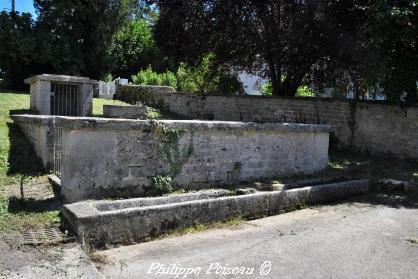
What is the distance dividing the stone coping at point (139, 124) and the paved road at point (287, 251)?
6.10 ft

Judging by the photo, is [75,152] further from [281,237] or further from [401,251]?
[401,251]

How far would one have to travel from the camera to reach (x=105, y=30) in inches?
966

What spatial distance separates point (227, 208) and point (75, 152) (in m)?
2.33

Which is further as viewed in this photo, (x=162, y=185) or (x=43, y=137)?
(x=43, y=137)

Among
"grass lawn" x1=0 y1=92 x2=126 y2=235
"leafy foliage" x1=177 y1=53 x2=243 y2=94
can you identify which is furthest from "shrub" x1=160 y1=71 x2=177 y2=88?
"grass lawn" x1=0 y1=92 x2=126 y2=235

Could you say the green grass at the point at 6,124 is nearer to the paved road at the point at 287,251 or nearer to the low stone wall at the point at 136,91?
the paved road at the point at 287,251

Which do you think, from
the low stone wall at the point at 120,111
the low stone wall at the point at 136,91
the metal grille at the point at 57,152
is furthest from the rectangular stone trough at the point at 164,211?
the low stone wall at the point at 136,91

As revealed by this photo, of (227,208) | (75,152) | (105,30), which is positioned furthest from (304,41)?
(105,30)

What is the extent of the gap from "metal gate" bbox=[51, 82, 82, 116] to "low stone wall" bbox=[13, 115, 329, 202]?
9.64 feet

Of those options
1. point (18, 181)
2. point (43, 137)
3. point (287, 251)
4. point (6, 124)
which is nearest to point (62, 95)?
point (6, 124)

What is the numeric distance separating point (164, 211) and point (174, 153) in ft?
5.30

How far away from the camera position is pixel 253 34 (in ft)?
49.9

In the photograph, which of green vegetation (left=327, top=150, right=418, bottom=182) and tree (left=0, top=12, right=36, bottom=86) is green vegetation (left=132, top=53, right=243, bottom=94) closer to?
green vegetation (left=327, top=150, right=418, bottom=182)

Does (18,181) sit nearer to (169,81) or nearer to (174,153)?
(174,153)
